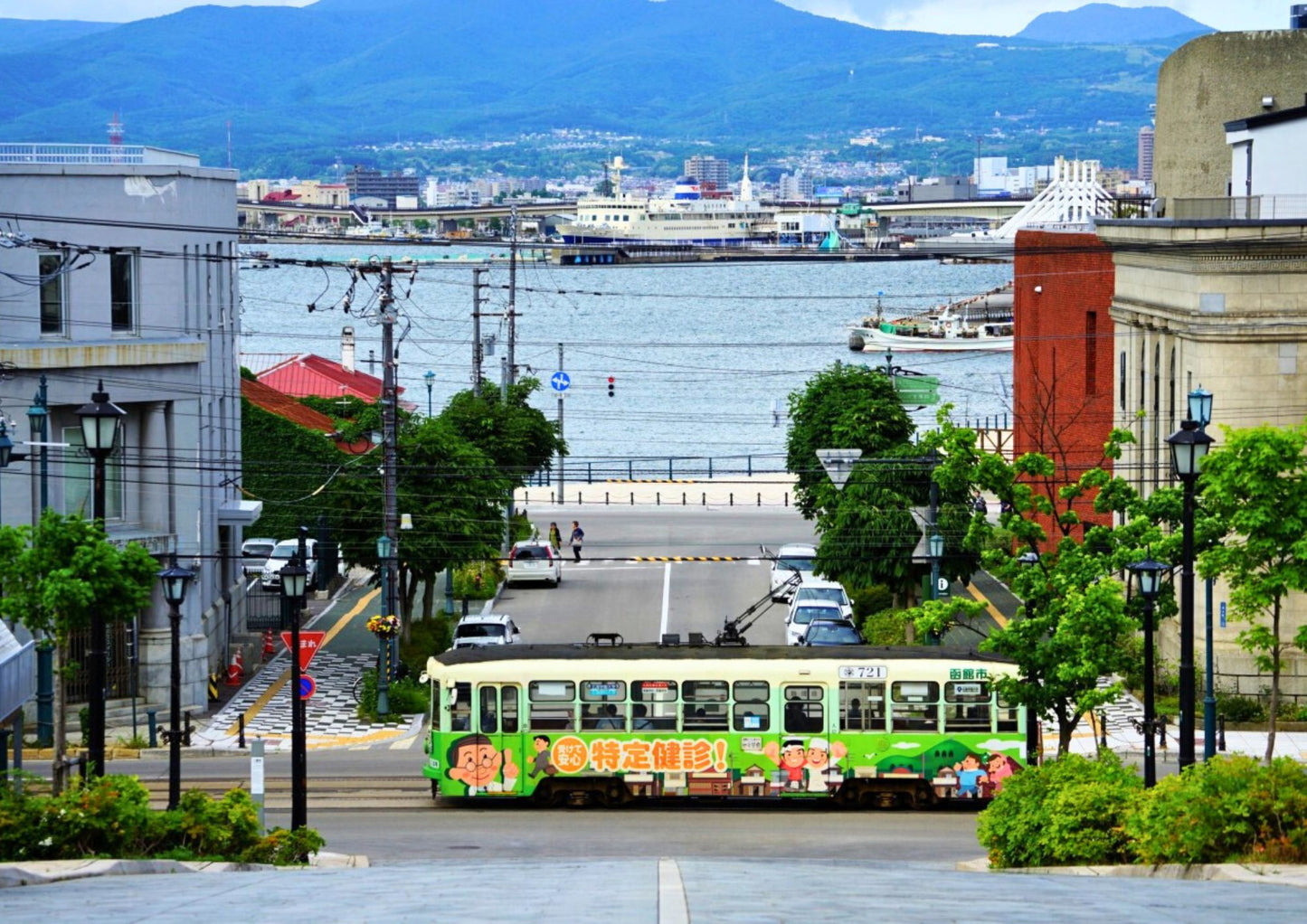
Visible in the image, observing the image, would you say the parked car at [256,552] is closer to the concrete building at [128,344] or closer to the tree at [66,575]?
the concrete building at [128,344]

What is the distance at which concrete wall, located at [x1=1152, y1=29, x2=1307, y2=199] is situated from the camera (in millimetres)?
51250

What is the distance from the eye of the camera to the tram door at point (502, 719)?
96.1ft

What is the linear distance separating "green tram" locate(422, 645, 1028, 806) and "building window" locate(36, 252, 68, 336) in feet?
41.6

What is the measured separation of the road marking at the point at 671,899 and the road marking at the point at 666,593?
1221 inches

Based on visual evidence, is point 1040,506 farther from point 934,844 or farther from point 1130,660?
point 934,844

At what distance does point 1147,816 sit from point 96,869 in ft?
34.1

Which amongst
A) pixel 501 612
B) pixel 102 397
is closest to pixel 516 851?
pixel 102 397

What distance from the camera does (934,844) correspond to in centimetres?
2658

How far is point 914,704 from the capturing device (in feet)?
96.2

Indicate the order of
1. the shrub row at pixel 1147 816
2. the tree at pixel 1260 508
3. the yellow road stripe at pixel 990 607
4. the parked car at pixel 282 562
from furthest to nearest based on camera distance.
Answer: the parked car at pixel 282 562 → the yellow road stripe at pixel 990 607 → the tree at pixel 1260 508 → the shrub row at pixel 1147 816

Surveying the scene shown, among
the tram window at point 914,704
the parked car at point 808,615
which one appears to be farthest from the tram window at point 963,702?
the parked car at point 808,615

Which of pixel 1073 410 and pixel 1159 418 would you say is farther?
pixel 1073 410

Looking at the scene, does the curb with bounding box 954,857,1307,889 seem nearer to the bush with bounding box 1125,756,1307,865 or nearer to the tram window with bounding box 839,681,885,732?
the bush with bounding box 1125,756,1307,865

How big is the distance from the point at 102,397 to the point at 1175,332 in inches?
943
